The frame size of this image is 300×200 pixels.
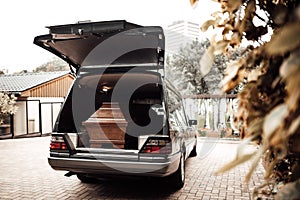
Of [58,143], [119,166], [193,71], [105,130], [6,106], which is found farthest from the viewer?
[193,71]

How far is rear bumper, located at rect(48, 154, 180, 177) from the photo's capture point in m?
3.80

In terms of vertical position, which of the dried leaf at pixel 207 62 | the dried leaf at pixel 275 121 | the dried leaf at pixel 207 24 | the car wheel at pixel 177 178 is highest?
the dried leaf at pixel 207 24

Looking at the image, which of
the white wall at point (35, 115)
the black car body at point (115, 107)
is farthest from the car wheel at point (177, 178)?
the white wall at point (35, 115)

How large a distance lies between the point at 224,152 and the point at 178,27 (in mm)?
11374

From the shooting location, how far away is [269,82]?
98 cm

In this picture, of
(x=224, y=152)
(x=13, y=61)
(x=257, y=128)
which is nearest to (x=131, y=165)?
(x=257, y=128)

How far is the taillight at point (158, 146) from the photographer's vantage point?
387 centimetres

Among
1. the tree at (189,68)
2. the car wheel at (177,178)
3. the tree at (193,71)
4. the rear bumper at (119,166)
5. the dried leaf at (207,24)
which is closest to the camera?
the dried leaf at (207,24)

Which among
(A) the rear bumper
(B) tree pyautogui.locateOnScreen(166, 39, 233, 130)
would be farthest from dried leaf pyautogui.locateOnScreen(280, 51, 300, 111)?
(B) tree pyautogui.locateOnScreen(166, 39, 233, 130)

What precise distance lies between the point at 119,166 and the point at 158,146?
61 cm

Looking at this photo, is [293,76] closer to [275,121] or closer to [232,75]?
[275,121]

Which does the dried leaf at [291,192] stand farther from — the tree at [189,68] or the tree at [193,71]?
the tree at [189,68]

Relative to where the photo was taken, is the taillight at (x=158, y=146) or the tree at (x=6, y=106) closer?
the taillight at (x=158, y=146)

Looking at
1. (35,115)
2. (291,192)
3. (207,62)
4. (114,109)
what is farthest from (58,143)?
(35,115)
